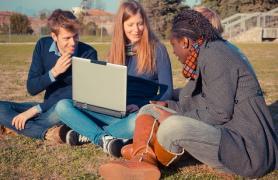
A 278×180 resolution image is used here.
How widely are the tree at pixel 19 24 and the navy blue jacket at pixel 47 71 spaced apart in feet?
134

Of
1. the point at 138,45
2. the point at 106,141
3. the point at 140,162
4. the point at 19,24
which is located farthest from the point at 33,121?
the point at 19,24

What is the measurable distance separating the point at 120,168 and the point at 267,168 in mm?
1156

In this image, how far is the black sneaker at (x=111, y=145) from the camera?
412 centimetres

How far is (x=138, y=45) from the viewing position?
4.68 meters

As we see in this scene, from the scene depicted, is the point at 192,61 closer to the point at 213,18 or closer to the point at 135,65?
the point at 135,65

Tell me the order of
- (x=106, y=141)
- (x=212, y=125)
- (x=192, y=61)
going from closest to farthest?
1. (x=212, y=125)
2. (x=192, y=61)
3. (x=106, y=141)

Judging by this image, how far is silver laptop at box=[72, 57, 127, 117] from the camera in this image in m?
3.95

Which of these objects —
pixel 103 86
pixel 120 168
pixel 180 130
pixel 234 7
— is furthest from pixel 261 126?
pixel 234 7

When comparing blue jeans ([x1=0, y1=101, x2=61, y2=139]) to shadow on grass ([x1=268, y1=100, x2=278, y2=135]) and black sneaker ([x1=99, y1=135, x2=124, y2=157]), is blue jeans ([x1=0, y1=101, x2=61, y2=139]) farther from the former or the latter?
shadow on grass ([x1=268, y1=100, x2=278, y2=135])

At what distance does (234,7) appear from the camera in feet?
130

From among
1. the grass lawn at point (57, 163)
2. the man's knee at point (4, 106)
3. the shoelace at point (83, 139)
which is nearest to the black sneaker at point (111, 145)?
the grass lawn at point (57, 163)

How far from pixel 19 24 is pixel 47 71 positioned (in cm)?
4146

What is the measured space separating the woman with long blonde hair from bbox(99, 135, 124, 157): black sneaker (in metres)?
0.16

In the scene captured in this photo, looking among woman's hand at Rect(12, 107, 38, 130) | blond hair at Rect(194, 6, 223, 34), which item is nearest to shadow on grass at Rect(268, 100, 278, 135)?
Answer: blond hair at Rect(194, 6, 223, 34)
